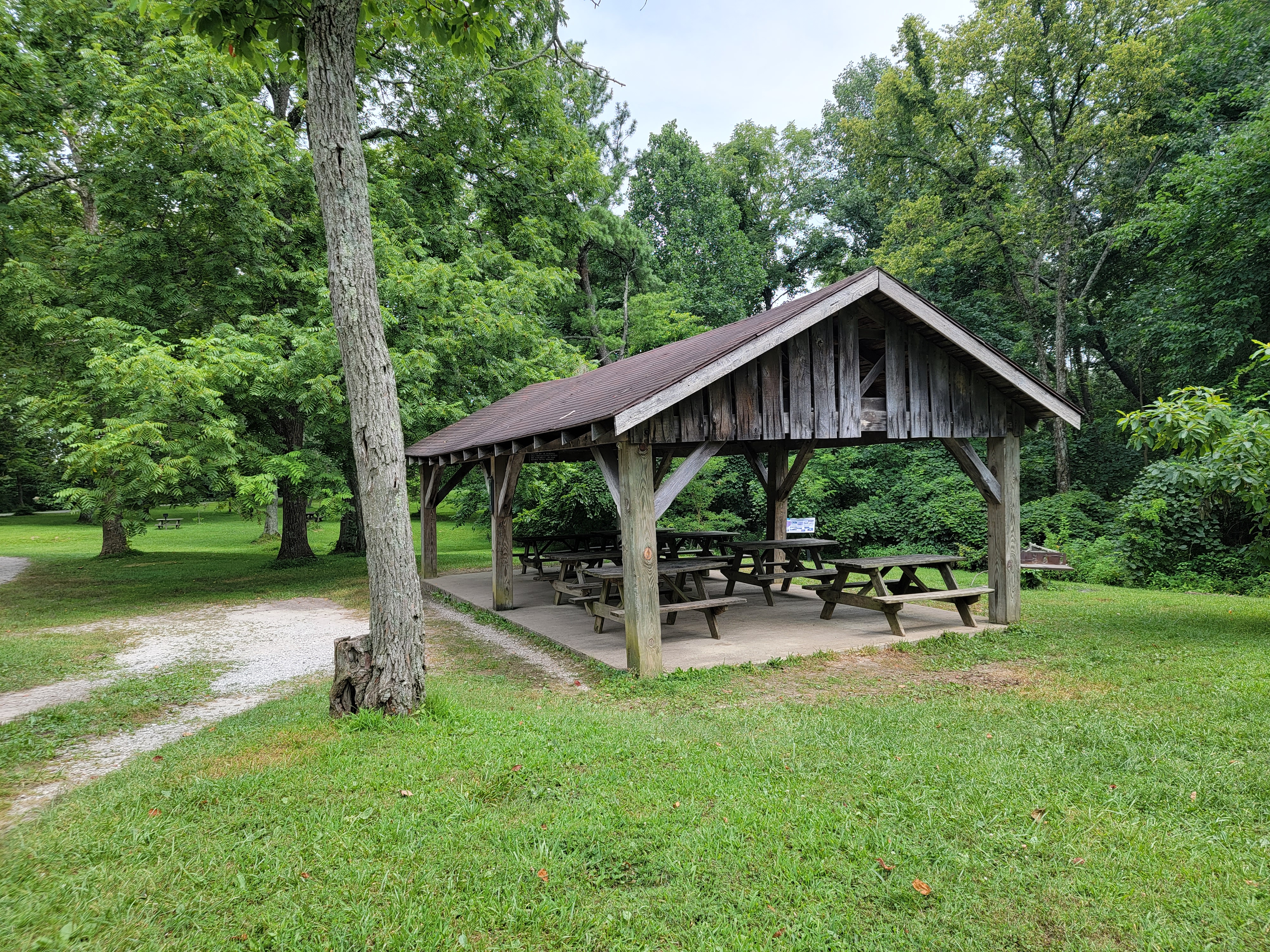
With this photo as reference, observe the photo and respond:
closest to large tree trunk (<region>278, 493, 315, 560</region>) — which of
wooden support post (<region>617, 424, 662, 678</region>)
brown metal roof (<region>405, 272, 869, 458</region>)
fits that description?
brown metal roof (<region>405, 272, 869, 458</region>)

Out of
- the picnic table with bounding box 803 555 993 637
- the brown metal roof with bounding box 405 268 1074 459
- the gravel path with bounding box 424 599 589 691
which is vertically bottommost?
the gravel path with bounding box 424 599 589 691

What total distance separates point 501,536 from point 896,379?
5969 millimetres

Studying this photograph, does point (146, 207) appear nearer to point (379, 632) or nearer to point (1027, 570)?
point (379, 632)

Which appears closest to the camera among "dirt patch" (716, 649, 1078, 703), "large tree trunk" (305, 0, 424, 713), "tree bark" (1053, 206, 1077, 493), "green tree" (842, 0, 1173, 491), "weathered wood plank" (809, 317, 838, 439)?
"large tree trunk" (305, 0, 424, 713)

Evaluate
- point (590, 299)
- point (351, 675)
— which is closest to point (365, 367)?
point (351, 675)

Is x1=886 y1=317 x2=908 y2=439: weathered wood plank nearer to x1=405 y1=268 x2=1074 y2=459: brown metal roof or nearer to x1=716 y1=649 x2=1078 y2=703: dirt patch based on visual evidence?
x1=405 y1=268 x2=1074 y2=459: brown metal roof

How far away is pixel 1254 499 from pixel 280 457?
1333 cm

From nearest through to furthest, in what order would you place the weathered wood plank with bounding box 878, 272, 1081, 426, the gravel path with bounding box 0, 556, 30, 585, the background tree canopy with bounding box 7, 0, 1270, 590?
1. the weathered wood plank with bounding box 878, 272, 1081, 426
2. the background tree canopy with bounding box 7, 0, 1270, 590
3. the gravel path with bounding box 0, 556, 30, 585

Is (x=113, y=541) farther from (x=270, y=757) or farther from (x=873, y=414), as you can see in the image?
(x=873, y=414)

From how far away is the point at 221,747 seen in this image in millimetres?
4777

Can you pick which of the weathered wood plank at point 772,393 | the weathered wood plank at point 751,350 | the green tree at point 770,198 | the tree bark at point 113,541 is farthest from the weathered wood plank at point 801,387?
the green tree at point 770,198

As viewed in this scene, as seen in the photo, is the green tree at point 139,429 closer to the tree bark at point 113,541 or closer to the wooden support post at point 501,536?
the wooden support post at point 501,536

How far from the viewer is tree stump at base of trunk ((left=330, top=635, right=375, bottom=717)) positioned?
5223 millimetres

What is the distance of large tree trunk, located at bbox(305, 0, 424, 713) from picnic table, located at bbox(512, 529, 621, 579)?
7149 mm
